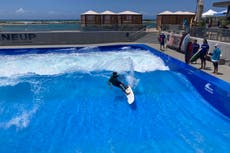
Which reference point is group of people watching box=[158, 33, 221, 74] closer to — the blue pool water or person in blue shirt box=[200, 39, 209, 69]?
person in blue shirt box=[200, 39, 209, 69]

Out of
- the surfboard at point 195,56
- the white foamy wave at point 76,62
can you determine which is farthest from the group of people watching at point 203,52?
the white foamy wave at point 76,62

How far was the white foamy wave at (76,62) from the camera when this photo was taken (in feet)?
48.8

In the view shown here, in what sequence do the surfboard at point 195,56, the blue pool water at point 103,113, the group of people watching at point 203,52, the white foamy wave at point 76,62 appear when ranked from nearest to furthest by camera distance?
the blue pool water at point 103,113 → the group of people watching at point 203,52 → the surfboard at point 195,56 → the white foamy wave at point 76,62

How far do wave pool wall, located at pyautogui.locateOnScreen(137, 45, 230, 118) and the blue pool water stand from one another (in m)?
0.22

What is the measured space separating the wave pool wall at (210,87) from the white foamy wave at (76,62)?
2.61 m

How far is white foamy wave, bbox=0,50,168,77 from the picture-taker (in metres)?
14.9

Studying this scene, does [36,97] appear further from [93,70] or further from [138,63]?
[138,63]

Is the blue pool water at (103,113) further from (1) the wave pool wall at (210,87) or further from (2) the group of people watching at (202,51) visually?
(2) the group of people watching at (202,51)

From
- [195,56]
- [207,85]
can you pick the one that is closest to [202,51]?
[195,56]

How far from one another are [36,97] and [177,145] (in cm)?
662

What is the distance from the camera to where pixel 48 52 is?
1989 cm

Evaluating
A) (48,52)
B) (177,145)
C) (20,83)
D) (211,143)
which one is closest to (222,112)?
(211,143)

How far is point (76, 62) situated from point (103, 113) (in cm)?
866

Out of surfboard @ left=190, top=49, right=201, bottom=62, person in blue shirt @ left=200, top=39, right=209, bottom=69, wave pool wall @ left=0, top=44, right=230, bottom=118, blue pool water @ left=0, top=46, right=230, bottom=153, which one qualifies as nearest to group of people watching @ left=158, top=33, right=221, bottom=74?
person in blue shirt @ left=200, top=39, right=209, bottom=69
